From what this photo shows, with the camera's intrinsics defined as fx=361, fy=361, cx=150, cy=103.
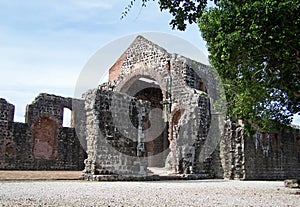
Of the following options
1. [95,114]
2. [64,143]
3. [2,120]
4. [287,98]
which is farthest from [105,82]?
[287,98]

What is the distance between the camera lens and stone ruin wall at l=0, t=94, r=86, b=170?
19.6 m

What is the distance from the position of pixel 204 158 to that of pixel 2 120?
10987 mm

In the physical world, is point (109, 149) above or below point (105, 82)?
below

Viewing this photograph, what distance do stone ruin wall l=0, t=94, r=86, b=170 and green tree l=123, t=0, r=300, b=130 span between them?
13517 millimetres

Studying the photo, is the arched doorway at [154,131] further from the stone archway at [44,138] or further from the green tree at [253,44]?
the green tree at [253,44]

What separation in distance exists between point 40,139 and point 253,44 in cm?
1742

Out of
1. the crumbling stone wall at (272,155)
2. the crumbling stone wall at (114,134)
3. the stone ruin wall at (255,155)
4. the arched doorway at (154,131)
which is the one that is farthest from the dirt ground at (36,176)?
the arched doorway at (154,131)

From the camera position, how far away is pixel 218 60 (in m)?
8.07

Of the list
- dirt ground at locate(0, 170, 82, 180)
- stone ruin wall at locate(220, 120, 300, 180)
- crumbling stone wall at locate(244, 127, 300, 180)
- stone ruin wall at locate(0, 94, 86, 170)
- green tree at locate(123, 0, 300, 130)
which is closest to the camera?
green tree at locate(123, 0, 300, 130)

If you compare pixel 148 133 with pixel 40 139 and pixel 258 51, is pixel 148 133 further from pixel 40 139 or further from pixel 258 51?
pixel 258 51

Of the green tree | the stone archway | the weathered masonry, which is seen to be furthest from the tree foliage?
the stone archway

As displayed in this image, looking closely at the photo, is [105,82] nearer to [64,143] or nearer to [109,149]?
[64,143]

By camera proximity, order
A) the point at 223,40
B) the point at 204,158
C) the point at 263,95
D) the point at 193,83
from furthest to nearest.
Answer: the point at 193,83, the point at 204,158, the point at 263,95, the point at 223,40

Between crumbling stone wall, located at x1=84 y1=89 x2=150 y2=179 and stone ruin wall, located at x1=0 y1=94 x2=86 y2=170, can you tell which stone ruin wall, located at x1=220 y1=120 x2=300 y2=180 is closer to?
crumbling stone wall, located at x1=84 y1=89 x2=150 y2=179
